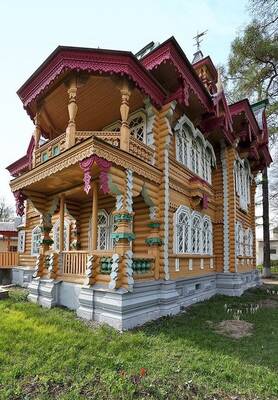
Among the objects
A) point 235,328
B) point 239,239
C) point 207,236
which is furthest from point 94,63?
point 239,239

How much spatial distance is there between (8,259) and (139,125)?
11.0m

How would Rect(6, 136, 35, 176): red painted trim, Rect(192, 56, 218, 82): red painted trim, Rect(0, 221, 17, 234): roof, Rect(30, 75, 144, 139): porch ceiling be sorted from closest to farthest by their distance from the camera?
Rect(30, 75, 144, 139): porch ceiling
Rect(192, 56, 218, 82): red painted trim
Rect(6, 136, 35, 176): red painted trim
Rect(0, 221, 17, 234): roof

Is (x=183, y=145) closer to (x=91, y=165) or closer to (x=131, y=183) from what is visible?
(x=131, y=183)

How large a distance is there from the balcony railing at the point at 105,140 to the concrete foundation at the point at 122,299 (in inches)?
145

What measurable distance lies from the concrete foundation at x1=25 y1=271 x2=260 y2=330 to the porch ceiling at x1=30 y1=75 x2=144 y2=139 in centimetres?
554

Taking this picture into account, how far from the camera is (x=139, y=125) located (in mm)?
9906

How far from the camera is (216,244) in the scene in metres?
13.5

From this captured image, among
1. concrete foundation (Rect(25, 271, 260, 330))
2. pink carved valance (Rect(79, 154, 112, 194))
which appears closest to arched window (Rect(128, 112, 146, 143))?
pink carved valance (Rect(79, 154, 112, 194))

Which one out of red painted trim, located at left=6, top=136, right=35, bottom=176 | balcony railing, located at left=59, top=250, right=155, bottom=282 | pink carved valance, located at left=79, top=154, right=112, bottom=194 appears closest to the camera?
pink carved valance, located at left=79, top=154, right=112, bottom=194

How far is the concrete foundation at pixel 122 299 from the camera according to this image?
698cm

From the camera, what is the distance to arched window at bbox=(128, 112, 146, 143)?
9.71m

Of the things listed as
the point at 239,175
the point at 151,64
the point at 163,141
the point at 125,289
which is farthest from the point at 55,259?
the point at 239,175

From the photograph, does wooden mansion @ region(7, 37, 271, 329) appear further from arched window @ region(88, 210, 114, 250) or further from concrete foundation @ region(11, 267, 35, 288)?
concrete foundation @ region(11, 267, 35, 288)

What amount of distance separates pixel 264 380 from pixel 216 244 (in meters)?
9.26
